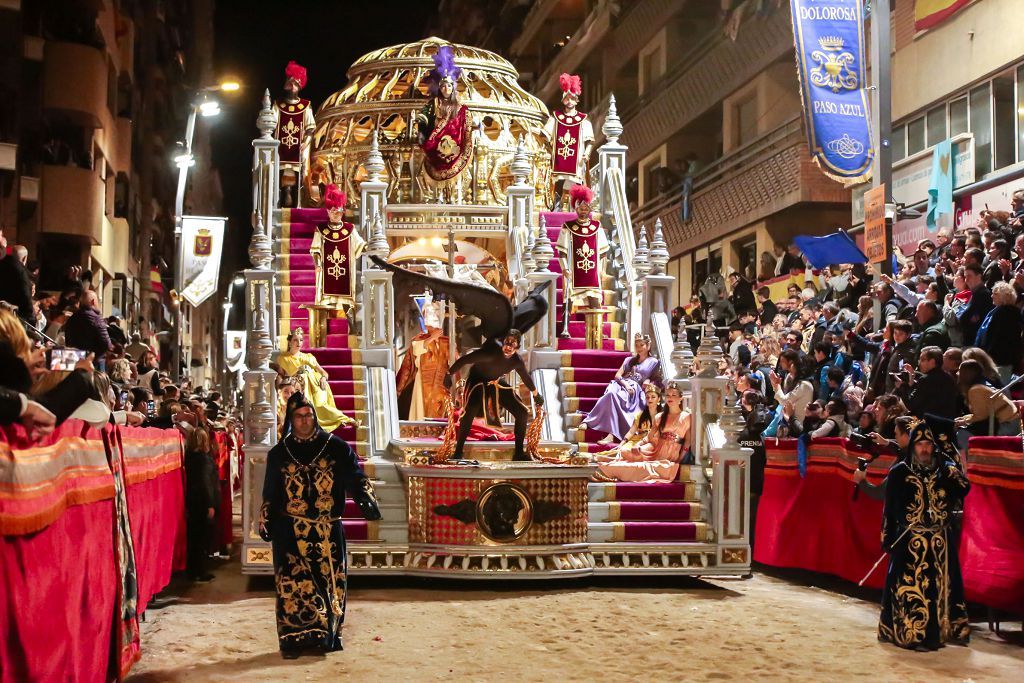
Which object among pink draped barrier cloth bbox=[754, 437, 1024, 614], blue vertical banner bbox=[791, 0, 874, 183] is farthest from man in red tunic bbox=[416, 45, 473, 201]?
pink draped barrier cloth bbox=[754, 437, 1024, 614]

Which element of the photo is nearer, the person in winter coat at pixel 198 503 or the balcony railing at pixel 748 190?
the person in winter coat at pixel 198 503

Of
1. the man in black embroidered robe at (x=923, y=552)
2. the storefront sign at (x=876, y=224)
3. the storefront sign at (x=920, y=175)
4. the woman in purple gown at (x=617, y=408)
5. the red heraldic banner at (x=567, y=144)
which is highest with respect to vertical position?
the red heraldic banner at (x=567, y=144)

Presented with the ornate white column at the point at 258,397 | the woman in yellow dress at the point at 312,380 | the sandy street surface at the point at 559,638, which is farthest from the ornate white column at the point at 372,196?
the sandy street surface at the point at 559,638

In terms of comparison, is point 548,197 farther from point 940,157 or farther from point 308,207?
point 940,157

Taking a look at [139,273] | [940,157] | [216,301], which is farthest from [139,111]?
[216,301]

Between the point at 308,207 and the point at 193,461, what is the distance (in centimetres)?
1145

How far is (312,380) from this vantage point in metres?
15.8

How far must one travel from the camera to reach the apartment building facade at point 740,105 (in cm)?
2175

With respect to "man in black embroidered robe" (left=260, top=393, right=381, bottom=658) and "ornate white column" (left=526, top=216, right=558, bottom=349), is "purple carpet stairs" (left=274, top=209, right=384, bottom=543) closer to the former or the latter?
"ornate white column" (left=526, top=216, right=558, bottom=349)

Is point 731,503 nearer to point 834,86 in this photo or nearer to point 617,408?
point 617,408

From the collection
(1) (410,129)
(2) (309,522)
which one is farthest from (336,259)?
(2) (309,522)

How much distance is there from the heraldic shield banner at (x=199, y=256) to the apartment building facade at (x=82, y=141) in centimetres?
221

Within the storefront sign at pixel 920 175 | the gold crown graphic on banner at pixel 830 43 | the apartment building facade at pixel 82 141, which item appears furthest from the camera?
the apartment building facade at pixel 82 141

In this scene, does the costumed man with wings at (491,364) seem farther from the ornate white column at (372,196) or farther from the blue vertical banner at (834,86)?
the ornate white column at (372,196)
